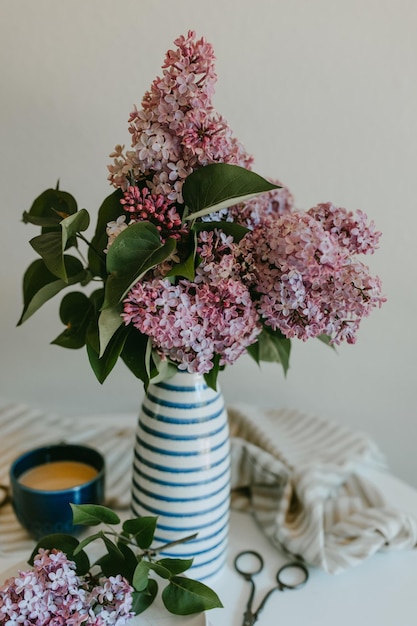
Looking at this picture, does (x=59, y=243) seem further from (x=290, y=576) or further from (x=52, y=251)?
(x=290, y=576)

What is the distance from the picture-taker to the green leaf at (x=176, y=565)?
1.81 ft

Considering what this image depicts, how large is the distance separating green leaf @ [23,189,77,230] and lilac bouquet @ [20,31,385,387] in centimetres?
5

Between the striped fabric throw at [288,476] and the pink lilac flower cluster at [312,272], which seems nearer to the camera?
the pink lilac flower cluster at [312,272]

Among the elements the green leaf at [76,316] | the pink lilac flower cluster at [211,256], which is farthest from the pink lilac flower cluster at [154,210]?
the green leaf at [76,316]

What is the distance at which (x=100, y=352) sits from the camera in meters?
0.51

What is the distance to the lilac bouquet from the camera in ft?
1.64

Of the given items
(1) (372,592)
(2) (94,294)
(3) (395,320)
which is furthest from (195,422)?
(3) (395,320)

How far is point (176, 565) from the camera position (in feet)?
1.83

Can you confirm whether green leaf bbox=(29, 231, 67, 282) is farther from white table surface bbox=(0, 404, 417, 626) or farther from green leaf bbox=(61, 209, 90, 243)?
white table surface bbox=(0, 404, 417, 626)

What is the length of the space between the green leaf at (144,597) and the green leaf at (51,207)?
1.06ft

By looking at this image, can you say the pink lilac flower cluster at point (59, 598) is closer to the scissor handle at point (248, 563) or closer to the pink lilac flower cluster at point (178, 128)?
the scissor handle at point (248, 563)

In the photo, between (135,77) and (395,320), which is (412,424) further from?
(135,77)

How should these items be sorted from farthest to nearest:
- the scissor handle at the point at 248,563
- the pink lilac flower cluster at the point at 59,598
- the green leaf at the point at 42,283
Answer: the scissor handle at the point at 248,563 < the green leaf at the point at 42,283 < the pink lilac flower cluster at the point at 59,598

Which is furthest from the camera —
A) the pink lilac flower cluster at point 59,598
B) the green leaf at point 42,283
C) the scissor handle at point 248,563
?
the scissor handle at point 248,563
